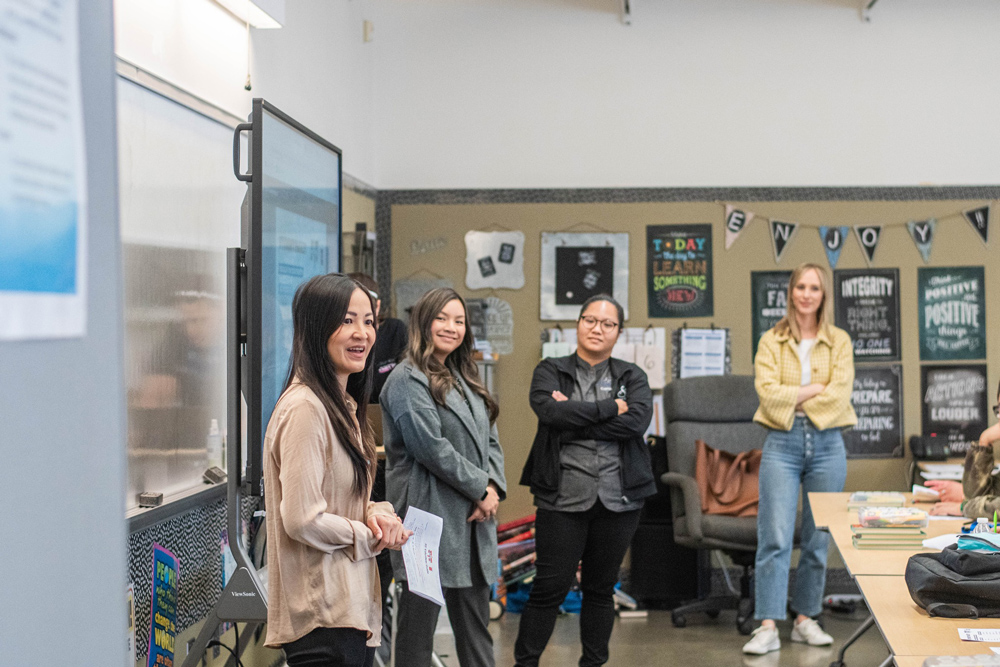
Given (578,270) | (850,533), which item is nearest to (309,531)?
(850,533)

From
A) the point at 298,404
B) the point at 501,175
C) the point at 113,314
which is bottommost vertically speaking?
the point at 298,404

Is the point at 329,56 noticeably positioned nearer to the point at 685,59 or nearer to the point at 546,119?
the point at 546,119

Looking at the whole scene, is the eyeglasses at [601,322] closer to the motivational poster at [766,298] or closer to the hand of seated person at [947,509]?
the hand of seated person at [947,509]

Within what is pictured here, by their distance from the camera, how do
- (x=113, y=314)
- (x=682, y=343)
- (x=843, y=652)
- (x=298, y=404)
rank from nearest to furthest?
(x=113, y=314) → (x=298, y=404) → (x=843, y=652) → (x=682, y=343)

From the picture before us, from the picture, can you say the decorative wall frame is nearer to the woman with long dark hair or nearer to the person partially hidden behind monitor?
the person partially hidden behind monitor

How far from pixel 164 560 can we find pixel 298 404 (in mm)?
1221

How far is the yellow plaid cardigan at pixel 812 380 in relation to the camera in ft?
13.1

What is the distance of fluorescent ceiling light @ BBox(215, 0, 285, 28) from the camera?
10.2ft

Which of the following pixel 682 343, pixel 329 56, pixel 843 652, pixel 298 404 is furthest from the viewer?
pixel 682 343

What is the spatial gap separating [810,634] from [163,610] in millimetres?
2901

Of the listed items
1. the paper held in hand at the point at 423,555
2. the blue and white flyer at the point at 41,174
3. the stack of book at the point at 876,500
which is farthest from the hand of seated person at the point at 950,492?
the blue and white flyer at the point at 41,174

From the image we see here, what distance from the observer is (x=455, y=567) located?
2.86 m

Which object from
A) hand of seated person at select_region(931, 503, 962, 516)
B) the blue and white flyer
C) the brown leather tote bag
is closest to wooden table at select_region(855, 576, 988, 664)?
hand of seated person at select_region(931, 503, 962, 516)

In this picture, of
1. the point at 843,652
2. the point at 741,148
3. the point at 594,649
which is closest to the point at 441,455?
the point at 594,649
